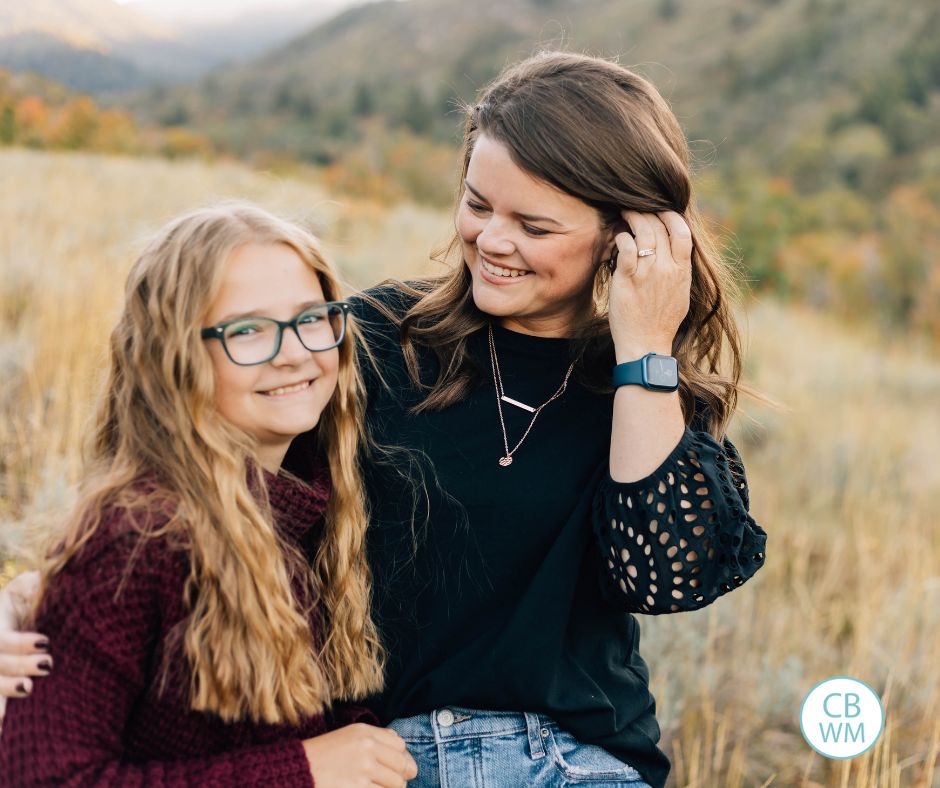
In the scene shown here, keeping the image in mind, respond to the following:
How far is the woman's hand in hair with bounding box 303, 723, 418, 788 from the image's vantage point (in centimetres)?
176

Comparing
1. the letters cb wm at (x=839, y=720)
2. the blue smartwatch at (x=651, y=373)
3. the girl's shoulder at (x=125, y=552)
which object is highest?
the blue smartwatch at (x=651, y=373)

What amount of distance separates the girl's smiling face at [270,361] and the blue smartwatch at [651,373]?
0.66 meters

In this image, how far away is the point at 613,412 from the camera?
2.16 metres

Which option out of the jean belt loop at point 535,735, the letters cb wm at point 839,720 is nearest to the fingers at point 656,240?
the jean belt loop at point 535,735

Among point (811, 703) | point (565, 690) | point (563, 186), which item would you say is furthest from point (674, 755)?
point (563, 186)

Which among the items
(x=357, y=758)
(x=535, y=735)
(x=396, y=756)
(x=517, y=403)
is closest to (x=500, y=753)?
(x=535, y=735)

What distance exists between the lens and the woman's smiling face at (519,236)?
216cm

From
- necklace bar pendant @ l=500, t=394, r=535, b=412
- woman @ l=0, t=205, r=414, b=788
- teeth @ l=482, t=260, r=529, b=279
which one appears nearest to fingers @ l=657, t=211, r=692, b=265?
teeth @ l=482, t=260, r=529, b=279

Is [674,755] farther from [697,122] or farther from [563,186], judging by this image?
[697,122]

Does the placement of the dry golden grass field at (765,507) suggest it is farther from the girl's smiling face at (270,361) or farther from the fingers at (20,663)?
the fingers at (20,663)

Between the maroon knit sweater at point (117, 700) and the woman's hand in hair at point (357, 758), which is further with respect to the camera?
the woman's hand in hair at point (357, 758)

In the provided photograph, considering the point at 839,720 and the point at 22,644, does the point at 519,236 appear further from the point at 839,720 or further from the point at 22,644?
the point at 839,720

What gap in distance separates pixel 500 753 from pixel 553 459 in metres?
0.65

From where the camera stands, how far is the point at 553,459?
2.21 m
